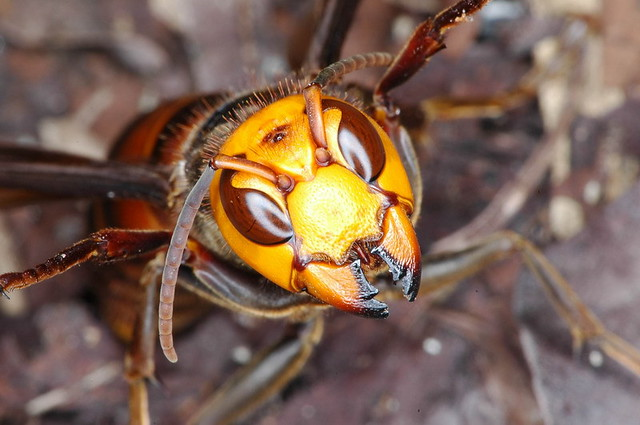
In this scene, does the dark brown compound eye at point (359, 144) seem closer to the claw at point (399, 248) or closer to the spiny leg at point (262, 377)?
the claw at point (399, 248)

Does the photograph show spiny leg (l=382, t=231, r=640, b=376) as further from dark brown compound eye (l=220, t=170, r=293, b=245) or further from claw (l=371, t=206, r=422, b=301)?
dark brown compound eye (l=220, t=170, r=293, b=245)

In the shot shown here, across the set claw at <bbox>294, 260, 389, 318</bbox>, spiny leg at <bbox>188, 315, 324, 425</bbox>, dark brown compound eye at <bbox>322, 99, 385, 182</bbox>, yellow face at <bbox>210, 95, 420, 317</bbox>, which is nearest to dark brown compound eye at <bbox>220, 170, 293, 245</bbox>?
yellow face at <bbox>210, 95, 420, 317</bbox>

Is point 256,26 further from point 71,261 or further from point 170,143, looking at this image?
point 71,261

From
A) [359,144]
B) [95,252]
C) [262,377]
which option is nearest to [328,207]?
[359,144]

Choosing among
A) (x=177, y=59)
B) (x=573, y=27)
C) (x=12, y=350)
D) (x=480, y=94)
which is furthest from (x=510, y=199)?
(x=12, y=350)

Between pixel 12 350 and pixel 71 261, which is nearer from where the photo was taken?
pixel 71 261

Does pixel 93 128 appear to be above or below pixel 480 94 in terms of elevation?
above
